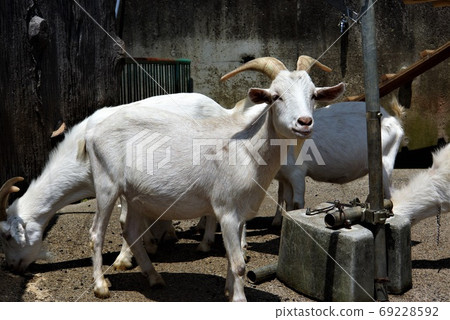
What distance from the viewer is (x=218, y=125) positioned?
5.06 m

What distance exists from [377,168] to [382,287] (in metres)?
0.94

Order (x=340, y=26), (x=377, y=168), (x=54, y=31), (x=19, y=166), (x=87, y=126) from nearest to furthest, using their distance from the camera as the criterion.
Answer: (x=377, y=168) < (x=87, y=126) < (x=19, y=166) < (x=54, y=31) < (x=340, y=26)

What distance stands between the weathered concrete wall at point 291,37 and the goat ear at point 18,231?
538cm

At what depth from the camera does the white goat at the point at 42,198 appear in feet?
19.1

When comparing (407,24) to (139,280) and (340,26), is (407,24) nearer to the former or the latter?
(340,26)

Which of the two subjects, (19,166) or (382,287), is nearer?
(382,287)

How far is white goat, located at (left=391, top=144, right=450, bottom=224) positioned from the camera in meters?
5.99

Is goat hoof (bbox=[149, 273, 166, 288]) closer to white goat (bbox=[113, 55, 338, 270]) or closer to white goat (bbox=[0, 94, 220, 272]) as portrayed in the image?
white goat (bbox=[113, 55, 338, 270])

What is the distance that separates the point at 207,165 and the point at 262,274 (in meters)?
1.19

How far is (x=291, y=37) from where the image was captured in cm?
1067

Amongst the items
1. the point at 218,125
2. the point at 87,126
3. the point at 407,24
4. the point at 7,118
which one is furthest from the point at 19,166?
the point at 407,24

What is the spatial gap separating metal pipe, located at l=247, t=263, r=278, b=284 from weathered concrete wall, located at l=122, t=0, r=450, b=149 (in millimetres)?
5706

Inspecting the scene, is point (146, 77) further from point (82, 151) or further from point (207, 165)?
point (207, 165)

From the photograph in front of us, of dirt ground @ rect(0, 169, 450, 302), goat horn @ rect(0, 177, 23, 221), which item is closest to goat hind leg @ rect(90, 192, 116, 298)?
dirt ground @ rect(0, 169, 450, 302)
